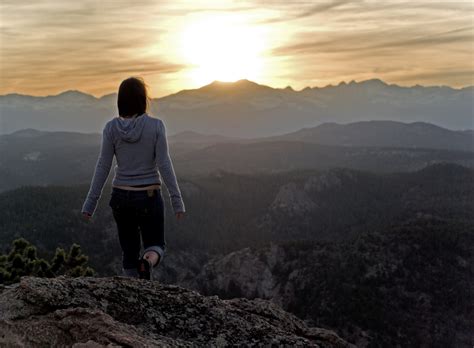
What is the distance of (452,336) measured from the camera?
10575cm

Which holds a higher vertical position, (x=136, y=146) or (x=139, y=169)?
(x=136, y=146)

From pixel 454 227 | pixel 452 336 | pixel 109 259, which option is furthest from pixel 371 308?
pixel 109 259

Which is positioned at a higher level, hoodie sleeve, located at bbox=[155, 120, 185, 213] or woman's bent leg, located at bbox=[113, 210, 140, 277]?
hoodie sleeve, located at bbox=[155, 120, 185, 213]

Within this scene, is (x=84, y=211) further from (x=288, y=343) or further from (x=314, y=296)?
(x=314, y=296)

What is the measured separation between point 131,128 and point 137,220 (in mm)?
1873

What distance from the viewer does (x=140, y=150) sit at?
9.23 meters

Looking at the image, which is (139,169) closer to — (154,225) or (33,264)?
(154,225)

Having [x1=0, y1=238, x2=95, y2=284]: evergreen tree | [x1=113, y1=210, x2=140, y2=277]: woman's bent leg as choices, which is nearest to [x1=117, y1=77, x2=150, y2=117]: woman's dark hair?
[x1=113, y1=210, x2=140, y2=277]: woman's bent leg

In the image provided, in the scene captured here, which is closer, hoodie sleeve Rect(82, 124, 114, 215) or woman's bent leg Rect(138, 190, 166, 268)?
woman's bent leg Rect(138, 190, 166, 268)

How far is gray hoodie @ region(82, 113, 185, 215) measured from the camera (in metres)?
9.16

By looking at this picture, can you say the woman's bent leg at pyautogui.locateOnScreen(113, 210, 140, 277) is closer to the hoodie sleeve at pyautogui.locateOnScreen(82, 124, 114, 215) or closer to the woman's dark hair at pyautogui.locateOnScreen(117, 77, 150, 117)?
the hoodie sleeve at pyautogui.locateOnScreen(82, 124, 114, 215)

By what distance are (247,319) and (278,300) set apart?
127 meters

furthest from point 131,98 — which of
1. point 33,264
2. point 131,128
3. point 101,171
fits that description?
point 33,264

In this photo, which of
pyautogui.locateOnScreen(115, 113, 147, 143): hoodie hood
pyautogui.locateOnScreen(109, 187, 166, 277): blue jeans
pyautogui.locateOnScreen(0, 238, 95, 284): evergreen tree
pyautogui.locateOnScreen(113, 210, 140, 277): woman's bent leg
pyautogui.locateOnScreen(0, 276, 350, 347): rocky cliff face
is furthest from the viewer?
pyautogui.locateOnScreen(0, 238, 95, 284): evergreen tree
